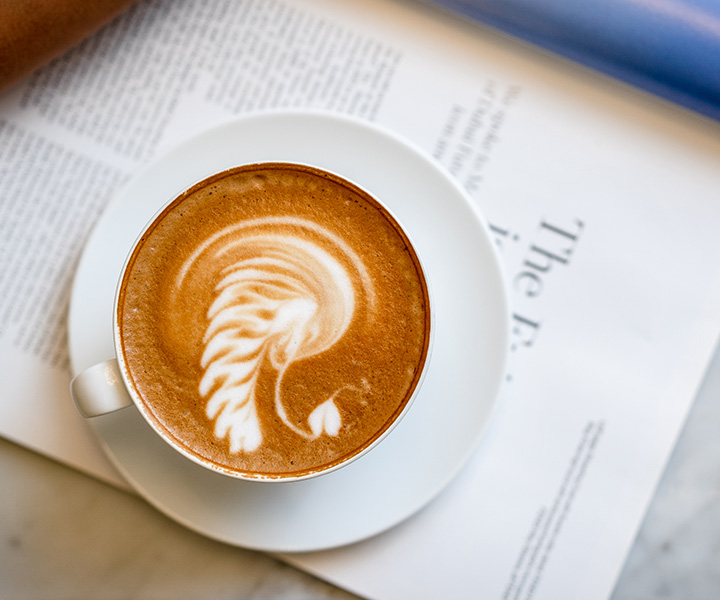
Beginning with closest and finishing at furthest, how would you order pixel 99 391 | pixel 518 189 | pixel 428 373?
pixel 99 391
pixel 428 373
pixel 518 189

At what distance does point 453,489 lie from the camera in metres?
0.95

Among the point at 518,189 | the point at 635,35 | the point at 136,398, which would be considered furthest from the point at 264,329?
the point at 635,35

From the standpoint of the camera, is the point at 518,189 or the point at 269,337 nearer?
the point at 269,337

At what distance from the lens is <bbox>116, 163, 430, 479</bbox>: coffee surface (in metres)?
0.75

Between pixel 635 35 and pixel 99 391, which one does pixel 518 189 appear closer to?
pixel 635 35

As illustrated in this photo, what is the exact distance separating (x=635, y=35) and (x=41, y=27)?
0.83 meters

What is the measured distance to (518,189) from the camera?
0.97 metres

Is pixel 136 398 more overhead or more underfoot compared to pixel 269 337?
more underfoot

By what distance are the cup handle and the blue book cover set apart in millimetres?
700

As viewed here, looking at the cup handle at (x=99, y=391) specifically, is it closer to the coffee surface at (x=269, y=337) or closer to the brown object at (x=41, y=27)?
the coffee surface at (x=269, y=337)

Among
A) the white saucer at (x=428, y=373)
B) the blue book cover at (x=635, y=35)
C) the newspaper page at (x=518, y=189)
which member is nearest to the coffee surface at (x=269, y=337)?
the white saucer at (x=428, y=373)

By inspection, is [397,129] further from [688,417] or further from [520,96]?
[688,417]

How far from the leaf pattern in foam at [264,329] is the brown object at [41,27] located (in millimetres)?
446

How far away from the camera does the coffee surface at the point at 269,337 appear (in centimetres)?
75
